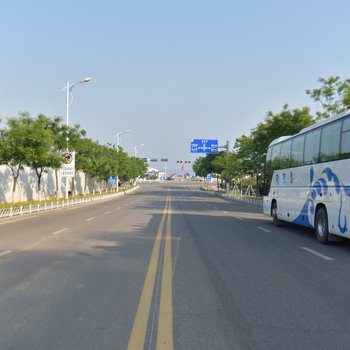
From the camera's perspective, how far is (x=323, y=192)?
13.7 metres

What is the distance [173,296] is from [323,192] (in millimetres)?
8215

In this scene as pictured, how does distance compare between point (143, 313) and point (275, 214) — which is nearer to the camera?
point (143, 313)

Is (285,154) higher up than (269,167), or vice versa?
(285,154)

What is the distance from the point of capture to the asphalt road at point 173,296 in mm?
5020

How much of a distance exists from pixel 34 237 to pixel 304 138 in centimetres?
957

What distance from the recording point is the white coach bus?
12312 millimetres

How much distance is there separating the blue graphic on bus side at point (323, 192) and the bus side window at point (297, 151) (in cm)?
134

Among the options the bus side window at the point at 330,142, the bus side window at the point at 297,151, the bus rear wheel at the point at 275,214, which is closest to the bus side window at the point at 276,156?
the bus rear wheel at the point at 275,214

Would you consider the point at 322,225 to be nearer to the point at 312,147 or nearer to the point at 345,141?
the point at 312,147

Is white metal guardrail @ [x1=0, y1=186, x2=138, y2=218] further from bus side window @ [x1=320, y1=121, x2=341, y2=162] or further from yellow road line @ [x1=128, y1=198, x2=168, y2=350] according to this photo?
yellow road line @ [x1=128, y1=198, x2=168, y2=350]

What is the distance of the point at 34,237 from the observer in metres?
15.0

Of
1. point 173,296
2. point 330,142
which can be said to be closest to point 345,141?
point 330,142

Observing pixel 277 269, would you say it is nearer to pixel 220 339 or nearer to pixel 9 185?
pixel 220 339

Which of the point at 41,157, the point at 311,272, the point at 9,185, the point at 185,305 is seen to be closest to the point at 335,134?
the point at 311,272
